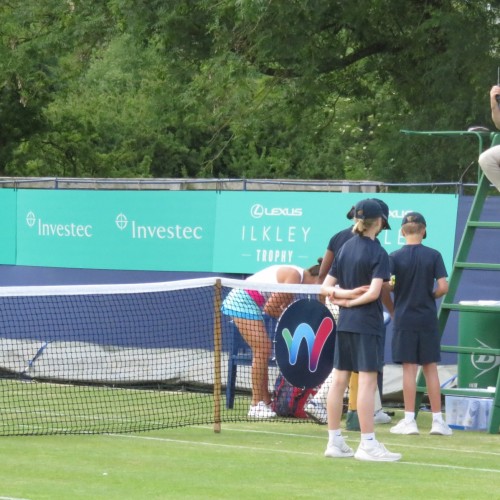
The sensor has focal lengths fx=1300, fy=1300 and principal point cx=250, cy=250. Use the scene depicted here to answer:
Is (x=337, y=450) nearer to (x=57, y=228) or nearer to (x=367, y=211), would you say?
(x=367, y=211)

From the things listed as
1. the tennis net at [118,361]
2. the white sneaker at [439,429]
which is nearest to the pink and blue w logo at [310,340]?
the tennis net at [118,361]

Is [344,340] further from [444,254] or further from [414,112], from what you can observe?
[414,112]

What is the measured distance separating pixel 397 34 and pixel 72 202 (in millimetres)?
8280

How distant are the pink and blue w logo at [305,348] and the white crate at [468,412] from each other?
1.15 metres

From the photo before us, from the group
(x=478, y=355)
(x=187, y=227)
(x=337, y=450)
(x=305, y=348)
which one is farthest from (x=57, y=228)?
(x=337, y=450)

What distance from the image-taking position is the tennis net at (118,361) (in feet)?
37.8

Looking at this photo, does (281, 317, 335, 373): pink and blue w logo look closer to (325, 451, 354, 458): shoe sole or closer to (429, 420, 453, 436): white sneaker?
(429, 420, 453, 436): white sneaker

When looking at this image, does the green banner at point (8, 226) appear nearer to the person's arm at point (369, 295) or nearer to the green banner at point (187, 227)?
the green banner at point (187, 227)

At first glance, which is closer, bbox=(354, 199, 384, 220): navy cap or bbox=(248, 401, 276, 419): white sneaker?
bbox=(354, 199, 384, 220): navy cap

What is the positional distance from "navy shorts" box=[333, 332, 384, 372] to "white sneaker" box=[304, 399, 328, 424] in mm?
2428

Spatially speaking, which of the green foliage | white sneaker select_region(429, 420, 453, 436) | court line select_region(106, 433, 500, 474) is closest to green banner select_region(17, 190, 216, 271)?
the green foliage

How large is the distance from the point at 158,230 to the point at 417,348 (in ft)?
20.2

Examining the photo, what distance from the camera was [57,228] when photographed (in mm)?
16875

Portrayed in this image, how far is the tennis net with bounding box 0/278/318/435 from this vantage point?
11.5 m
